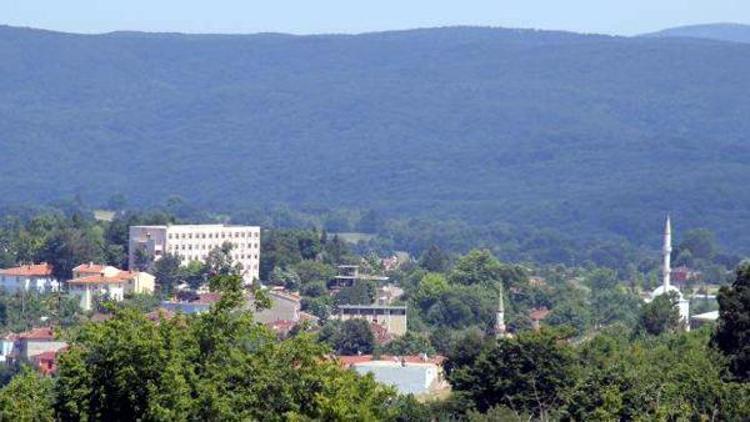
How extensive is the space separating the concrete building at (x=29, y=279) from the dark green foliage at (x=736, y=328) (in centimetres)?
5214

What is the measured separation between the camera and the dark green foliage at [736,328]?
42719 mm

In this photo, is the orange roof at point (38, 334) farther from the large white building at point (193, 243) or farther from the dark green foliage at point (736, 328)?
Answer: the dark green foliage at point (736, 328)

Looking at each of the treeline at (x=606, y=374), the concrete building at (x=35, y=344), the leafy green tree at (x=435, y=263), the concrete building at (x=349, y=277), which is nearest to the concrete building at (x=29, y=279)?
the concrete building at (x=349, y=277)

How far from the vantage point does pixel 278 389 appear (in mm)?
27719

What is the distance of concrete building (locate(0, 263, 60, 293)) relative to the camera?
97.6 metres

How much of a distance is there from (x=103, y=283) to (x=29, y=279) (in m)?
6.45

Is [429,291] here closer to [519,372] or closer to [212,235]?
[212,235]

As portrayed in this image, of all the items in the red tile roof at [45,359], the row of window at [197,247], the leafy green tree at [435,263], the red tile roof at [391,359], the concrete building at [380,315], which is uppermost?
the row of window at [197,247]

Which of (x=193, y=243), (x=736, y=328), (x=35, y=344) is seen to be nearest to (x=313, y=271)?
(x=193, y=243)

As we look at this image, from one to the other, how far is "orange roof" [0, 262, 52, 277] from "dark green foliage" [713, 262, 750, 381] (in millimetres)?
53553

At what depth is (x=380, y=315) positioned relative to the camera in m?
93.1

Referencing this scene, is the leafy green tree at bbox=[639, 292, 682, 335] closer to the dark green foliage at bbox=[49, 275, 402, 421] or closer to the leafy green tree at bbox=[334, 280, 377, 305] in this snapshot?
the leafy green tree at bbox=[334, 280, 377, 305]

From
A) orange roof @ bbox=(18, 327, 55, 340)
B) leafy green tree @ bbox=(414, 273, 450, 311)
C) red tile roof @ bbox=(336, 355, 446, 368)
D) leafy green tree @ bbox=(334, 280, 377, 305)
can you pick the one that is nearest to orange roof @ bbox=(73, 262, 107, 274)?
leafy green tree @ bbox=(334, 280, 377, 305)

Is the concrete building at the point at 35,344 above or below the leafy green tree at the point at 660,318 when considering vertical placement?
below
